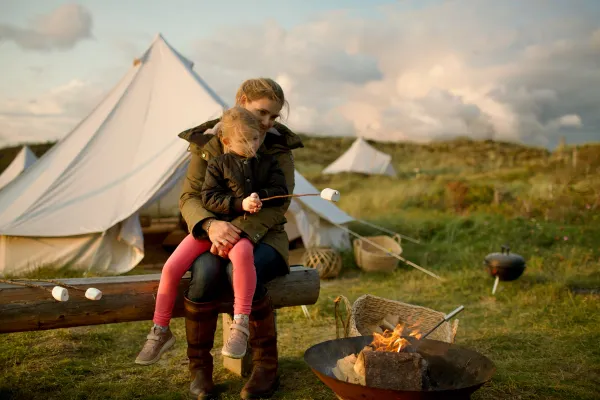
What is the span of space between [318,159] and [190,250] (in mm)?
25994

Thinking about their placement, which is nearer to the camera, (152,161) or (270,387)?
(270,387)

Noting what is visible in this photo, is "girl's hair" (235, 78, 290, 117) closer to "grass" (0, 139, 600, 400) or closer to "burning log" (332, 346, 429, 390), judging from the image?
"burning log" (332, 346, 429, 390)

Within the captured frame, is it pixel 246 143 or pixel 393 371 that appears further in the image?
pixel 246 143

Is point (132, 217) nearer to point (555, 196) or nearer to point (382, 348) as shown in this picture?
point (382, 348)

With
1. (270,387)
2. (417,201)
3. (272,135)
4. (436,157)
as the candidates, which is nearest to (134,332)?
(270,387)

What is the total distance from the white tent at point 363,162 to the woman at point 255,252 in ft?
51.4

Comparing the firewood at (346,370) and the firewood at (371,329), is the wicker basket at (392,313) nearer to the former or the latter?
the firewood at (371,329)

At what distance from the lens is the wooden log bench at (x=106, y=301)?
8.21 feet

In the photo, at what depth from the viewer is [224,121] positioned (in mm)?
2609

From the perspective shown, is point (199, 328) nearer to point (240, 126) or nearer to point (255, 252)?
point (255, 252)

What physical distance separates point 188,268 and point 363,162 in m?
16.3

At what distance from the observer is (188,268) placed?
→ 2.61m

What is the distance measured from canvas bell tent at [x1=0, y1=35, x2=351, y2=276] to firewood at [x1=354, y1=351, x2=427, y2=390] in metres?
3.73

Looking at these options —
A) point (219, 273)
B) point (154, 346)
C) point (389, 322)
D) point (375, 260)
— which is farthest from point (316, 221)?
point (154, 346)
